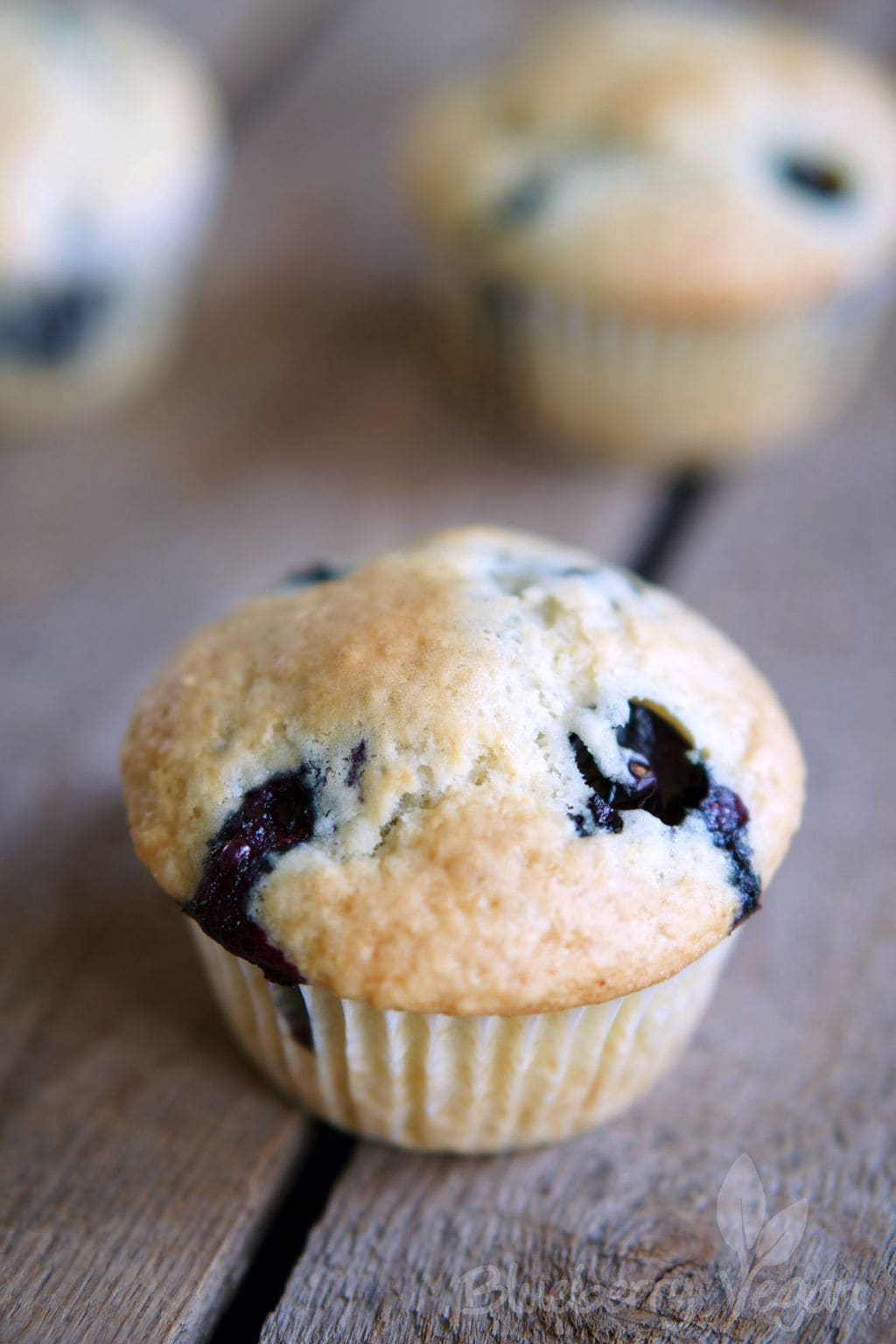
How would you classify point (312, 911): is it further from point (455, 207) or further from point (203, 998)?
point (455, 207)

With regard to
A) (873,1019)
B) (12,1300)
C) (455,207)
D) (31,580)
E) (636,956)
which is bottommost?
(12,1300)

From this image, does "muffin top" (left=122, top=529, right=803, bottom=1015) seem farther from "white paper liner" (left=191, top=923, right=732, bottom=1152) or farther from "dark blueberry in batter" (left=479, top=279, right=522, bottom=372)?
"dark blueberry in batter" (left=479, top=279, right=522, bottom=372)

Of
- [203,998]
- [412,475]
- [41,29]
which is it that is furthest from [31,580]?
[41,29]

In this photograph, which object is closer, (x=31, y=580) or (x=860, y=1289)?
(x=860, y=1289)

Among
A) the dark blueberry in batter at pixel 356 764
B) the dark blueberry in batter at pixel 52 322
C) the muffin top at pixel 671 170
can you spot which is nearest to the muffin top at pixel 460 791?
the dark blueberry in batter at pixel 356 764
